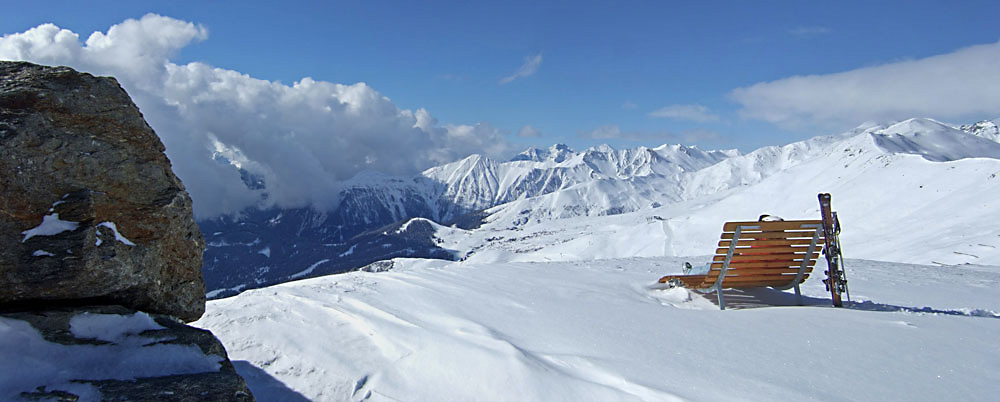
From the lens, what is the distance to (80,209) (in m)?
3.99

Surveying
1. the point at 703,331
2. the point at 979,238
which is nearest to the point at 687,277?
the point at 703,331

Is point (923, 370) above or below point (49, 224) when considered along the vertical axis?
below

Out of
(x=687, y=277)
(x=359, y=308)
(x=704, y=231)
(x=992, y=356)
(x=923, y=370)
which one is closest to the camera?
(x=923, y=370)

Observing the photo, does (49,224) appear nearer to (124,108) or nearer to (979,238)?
(124,108)

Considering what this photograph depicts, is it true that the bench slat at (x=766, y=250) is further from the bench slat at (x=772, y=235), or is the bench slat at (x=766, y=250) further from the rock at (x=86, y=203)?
the rock at (x=86, y=203)

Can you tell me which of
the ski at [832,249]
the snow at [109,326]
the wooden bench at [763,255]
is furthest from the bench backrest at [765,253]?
→ the snow at [109,326]

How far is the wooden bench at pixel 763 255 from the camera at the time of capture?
7.98 m

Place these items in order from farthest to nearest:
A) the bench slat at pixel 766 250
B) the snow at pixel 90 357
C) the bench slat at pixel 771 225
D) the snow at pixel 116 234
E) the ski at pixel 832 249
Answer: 1. the ski at pixel 832 249
2. the bench slat at pixel 766 250
3. the bench slat at pixel 771 225
4. the snow at pixel 116 234
5. the snow at pixel 90 357

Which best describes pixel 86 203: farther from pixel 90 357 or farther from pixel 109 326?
pixel 90 357

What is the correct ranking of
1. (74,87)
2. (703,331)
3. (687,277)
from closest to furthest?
(74,87)
(703,331)
(687,277)

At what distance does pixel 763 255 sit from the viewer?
822 centimetres

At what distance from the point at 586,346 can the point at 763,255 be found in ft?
14.0

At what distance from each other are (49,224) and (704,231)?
7076cm

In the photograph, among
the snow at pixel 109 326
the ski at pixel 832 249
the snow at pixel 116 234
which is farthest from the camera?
the ski at pixel 832 249
